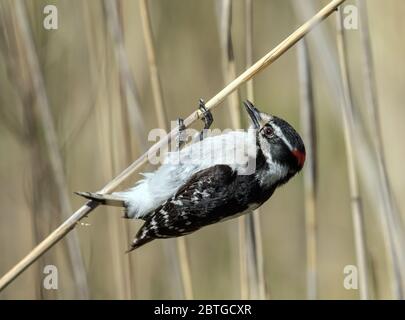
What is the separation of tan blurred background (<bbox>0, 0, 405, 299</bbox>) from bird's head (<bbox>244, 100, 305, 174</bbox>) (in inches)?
21.9

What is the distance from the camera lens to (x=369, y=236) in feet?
13.7

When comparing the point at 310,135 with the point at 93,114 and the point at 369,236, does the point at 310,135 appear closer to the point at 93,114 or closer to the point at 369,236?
the point at 93,114

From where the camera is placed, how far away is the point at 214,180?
280cm

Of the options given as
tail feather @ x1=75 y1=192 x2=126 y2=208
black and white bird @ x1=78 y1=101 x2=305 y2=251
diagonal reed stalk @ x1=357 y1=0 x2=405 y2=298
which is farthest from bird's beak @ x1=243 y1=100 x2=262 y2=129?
tail feather @ x1=75 y1=192 x2=126 y2=208

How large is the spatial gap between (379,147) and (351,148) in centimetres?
12

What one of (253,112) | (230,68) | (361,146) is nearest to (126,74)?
(230,68)

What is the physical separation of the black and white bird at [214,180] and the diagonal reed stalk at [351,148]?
0.85ft

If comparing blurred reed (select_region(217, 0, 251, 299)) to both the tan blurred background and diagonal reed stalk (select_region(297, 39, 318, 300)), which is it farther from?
the tan blurred background

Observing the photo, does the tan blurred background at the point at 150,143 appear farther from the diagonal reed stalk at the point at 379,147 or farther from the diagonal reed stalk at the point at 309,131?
the diagonal reed stalk at the point at 309,131

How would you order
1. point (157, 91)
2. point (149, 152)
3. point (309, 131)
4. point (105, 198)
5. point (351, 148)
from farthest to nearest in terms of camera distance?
point (351, 148) < point (157, 91) < point (309, 131) < point (105, 198) < point (149, 152)

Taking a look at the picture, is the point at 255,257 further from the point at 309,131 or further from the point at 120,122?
the point at 120,122

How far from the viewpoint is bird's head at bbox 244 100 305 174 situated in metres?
2.74

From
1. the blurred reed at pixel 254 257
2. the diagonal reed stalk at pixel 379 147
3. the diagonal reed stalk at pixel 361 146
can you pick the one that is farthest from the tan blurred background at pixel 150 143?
the blurred reed at pixel 254 257
